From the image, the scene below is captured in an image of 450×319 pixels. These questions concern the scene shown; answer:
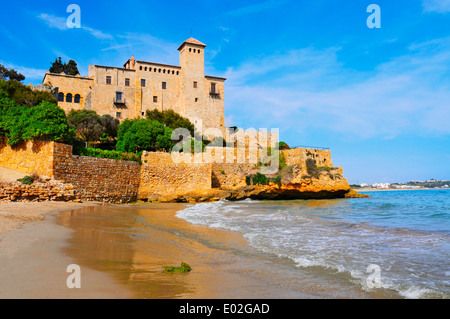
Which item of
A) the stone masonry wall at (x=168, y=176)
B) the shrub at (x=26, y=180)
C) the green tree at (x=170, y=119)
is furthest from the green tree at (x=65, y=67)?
the shrub at (x=26, y=180)

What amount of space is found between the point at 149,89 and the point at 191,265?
36.5 m

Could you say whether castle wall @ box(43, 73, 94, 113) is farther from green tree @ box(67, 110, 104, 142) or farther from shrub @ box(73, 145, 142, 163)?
shrub @ box(73, 145, 142, 163)

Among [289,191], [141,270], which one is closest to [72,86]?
[289,191]

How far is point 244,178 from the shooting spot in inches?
1080

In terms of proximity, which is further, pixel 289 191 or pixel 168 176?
pixel 289 191

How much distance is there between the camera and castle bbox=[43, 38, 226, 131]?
35531mm

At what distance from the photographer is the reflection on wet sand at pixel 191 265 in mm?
3549

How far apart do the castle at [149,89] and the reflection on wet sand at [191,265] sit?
3170 cm

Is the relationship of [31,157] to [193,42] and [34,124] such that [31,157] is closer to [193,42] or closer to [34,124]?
[34,124]

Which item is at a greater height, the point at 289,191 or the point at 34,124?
the point at 34,124

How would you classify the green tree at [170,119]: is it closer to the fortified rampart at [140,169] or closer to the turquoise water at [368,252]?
the fortified rampart at [140,169]

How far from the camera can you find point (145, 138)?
26125 millimetres
